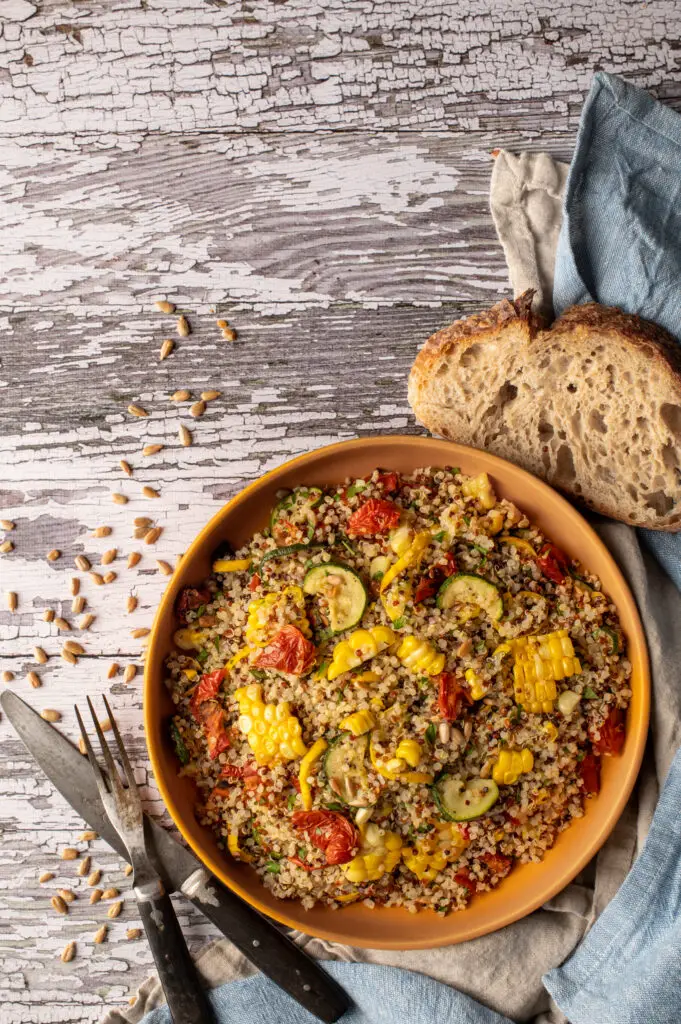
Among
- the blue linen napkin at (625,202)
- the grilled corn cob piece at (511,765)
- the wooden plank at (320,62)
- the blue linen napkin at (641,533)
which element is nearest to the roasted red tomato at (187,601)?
the grilled corn cob piece at (511,765)

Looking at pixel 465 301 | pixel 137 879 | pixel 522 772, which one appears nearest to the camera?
pixel 522 772

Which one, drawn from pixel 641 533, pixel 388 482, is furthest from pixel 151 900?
pixel 641 533

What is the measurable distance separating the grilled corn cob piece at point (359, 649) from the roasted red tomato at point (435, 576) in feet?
0.55

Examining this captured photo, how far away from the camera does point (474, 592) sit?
9.02ft

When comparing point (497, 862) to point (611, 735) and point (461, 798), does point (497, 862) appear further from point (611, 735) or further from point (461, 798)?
point (611, 735)

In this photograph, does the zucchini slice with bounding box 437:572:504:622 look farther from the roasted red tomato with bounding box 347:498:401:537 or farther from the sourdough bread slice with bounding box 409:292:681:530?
the sourdough bread slice with bounding box 409:292:681:530

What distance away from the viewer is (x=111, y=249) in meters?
3.30

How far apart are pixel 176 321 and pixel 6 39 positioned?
1.35 metres

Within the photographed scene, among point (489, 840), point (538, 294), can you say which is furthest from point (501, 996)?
point (538, 294)

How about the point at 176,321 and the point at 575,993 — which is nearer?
the point at 575,993

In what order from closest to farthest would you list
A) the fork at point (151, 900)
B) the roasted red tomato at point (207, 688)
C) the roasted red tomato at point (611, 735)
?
1. the roasted red tomato at point (611, 735)
2. the roasted red tomato at point (207, 688)
3. the fork at point (151, 900)

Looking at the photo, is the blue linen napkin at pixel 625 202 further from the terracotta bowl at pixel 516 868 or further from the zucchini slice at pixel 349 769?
the zucchini slice at pixel 349 769

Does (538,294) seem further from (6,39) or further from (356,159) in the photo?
(6,39)

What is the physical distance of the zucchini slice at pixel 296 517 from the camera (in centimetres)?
292
